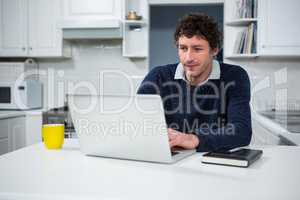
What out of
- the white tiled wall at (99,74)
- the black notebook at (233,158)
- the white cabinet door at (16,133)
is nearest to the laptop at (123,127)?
the black notebook at (233,158)

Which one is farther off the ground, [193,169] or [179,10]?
[179,10]

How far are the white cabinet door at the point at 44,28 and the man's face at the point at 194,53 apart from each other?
2248 mm

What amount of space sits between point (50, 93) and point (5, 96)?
1.62 feet

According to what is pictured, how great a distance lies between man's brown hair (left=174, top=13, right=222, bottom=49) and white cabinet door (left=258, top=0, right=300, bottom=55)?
177cm

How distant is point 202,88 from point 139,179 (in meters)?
0.86

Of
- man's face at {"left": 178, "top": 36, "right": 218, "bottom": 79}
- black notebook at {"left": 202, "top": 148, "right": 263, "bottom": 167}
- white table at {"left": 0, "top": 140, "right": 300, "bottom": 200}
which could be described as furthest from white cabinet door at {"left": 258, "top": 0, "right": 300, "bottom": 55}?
black notebook at {"left": 202, "top": 148, "right": 263, "bottom": 167}

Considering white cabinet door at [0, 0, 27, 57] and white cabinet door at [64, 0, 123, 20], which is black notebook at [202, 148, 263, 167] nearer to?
white cabinet door at [64, 0, 123, 20]

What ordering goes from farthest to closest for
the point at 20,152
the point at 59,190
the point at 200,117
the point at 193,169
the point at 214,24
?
the point at 200,117
the point at 214,24
the point at 20,152
the point at 193,169
the point at 59,190

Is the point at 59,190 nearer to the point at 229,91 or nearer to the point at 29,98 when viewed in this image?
the point at 229,91

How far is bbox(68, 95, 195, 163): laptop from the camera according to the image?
100 centimetres

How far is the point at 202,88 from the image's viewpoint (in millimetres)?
1666

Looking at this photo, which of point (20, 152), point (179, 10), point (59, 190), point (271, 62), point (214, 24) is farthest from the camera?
point (179, 10)

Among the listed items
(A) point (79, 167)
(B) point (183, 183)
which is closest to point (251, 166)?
(B) point (183, 183)

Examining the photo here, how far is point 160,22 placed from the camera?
5.29m
